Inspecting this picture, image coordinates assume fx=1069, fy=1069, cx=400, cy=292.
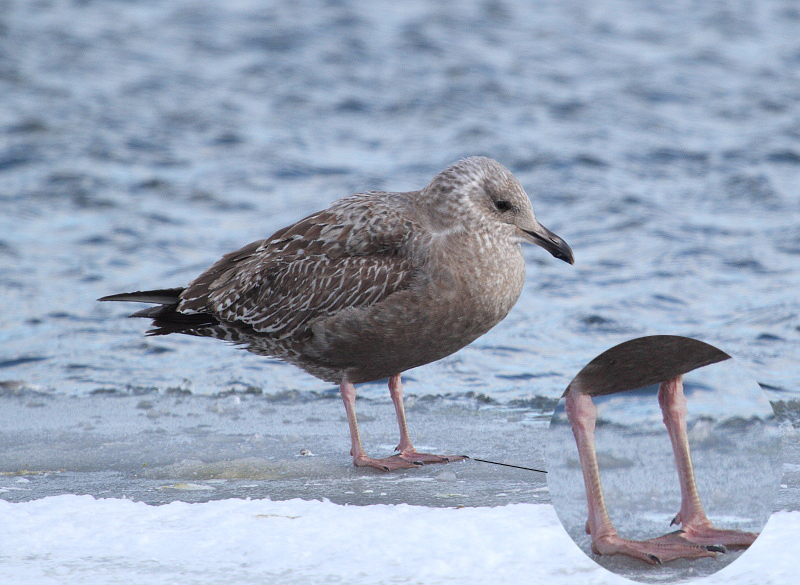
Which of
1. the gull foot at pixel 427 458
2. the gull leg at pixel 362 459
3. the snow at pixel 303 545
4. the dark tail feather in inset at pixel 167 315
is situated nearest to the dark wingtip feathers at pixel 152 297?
the dark tail feather in inset at pixel 167 315

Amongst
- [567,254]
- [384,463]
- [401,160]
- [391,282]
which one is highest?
[567,254]

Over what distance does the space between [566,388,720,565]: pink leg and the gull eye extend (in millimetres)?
1908

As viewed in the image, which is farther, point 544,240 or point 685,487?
point 544,240

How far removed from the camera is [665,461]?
3.67 m

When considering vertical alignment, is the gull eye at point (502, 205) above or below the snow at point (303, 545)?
above

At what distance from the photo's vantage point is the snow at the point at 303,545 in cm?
360

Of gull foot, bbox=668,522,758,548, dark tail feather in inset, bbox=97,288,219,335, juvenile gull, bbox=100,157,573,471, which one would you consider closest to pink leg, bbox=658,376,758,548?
gull foot, bbox=668,522,758,548

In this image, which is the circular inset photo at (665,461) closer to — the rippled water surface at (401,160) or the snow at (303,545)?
the snow at (303,545)

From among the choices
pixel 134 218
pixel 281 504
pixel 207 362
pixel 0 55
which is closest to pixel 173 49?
pixel 0 55

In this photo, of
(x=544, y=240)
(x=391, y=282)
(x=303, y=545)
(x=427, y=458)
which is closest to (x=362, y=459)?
(x=427, y=458)

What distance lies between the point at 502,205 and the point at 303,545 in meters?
2.22

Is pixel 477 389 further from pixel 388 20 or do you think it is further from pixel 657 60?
pixel 388 20

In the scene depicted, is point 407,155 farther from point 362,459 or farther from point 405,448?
point 362,459

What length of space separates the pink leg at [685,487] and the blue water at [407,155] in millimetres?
3100
